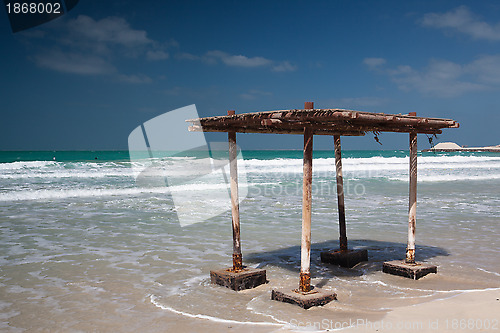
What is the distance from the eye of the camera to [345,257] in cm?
766

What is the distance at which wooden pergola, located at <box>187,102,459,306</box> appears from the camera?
541 cm

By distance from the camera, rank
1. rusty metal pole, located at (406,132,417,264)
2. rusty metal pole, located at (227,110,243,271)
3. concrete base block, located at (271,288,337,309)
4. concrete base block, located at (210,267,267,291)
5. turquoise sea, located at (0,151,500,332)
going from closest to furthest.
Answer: turquoise sea, located at (0,151,500,332) < concrete base block, located at (271,288,337,309) < concrete base block, located at (210,267,267,291) < rusty metal pole, located at (227,110,243,271) < rusty metal pole, located at (406,132,417,264)

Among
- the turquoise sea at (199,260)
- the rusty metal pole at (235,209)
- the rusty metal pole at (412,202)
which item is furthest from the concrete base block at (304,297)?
the rusty metal pole at (412,202)

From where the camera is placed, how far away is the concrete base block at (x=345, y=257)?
767 cm

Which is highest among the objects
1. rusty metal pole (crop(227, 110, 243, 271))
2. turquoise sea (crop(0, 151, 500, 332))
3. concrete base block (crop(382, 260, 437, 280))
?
rusty metal pole (crop(227, 110, 243, 271))

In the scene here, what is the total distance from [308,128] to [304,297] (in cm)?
214

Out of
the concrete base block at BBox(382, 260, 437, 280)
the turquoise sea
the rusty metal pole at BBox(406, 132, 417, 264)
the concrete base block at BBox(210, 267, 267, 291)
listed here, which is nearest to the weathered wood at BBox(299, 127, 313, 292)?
the turquoise sea

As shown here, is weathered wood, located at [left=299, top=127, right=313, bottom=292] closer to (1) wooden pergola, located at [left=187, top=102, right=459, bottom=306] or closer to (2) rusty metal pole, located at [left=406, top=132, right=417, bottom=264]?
(1) wooden pergola, located at [left=187, top=102, right=459, bottom=306]

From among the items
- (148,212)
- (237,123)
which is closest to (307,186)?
(237,123)

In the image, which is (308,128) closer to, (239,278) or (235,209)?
(235,209)

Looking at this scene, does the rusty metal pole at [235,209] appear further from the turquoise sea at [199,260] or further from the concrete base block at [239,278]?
the turquoise sea at [199,260]

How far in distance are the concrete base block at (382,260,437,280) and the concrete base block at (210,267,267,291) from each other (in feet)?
6.97

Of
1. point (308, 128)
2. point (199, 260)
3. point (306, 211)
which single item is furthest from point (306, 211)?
point (199, 260)

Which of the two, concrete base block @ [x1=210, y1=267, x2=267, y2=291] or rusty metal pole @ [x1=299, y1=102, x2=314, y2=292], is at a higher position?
rusty metal pole @ [x1=299, y1=102, x2=314, y2=292]
